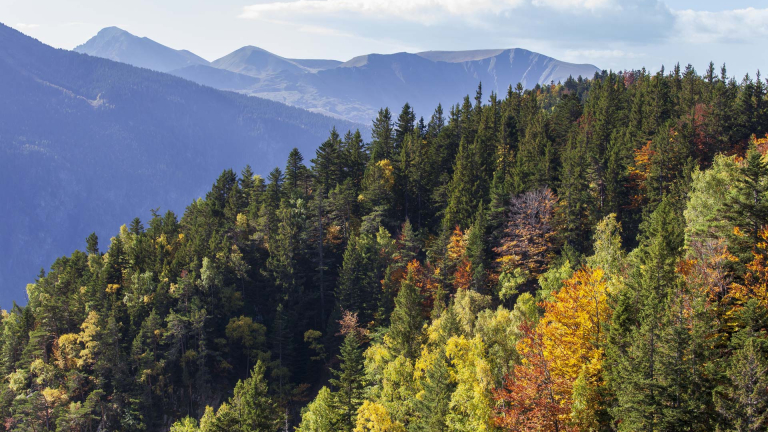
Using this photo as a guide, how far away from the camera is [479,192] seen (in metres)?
77.5

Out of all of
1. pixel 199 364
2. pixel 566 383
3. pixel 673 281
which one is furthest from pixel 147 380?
pixel 673 281

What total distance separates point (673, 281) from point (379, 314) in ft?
139

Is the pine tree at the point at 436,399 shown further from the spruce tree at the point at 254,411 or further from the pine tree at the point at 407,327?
the spruce tree at the point at 254,411

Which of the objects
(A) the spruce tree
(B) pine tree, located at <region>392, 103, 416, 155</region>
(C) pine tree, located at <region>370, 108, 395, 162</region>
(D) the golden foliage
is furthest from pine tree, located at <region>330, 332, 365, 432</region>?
(B) pine tree, located at <region>392, 103, 416, 155</region>

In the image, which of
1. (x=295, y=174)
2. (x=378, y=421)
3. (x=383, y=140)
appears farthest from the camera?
(x=383, y=140)

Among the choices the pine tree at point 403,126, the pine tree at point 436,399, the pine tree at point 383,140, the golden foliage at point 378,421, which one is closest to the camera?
the pine tree at point 436,399

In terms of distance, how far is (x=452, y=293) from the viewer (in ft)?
220

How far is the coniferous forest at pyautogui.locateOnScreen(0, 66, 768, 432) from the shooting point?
28469 millimetres

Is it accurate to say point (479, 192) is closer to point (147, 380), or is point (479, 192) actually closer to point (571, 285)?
point (571, 285)

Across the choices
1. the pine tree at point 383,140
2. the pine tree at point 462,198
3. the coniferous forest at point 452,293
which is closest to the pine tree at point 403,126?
the coniferous forest at point 452,293

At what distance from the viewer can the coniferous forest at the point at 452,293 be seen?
28.5 m

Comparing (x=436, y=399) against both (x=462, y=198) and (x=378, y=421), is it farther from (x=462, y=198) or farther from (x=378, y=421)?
(x=462, y=198)

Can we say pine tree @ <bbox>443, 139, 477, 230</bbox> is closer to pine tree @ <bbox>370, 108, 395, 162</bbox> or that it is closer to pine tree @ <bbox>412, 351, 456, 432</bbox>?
pine tree @ <bbox>370, 108, 395, 162</bbox>

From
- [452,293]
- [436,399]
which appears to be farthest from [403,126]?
Answer: [436,399]
